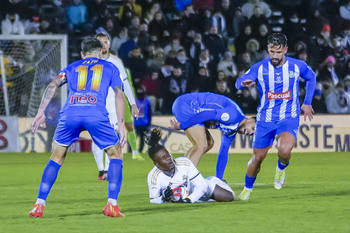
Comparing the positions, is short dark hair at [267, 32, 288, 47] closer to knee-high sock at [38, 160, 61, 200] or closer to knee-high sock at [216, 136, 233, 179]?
knee-high sock at [216, 136, 233, 179]

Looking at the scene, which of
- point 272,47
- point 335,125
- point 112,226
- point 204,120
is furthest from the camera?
point 335,125

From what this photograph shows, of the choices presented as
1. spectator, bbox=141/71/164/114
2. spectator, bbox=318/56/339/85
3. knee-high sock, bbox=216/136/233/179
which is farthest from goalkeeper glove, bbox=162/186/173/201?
spectator, bbox=318/56/339/85

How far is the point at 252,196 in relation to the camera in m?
10.1

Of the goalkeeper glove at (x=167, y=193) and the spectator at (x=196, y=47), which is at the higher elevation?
the spectator at (x=196, y=47)

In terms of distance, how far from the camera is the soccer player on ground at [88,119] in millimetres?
7887

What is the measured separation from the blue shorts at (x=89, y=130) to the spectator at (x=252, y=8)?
564 inches

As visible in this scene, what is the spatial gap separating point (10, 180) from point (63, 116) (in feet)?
17.9

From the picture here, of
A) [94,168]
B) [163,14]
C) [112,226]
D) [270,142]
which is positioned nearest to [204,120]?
[270,142]

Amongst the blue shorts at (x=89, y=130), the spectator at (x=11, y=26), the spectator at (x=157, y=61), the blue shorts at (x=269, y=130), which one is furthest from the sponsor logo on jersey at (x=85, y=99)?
the spectator at (x=11, y=26)

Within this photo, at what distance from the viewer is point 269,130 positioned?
32.8 ft

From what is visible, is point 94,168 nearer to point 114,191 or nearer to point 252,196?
point 252,196

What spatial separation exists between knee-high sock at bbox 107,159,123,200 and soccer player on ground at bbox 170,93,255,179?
9.36 ft

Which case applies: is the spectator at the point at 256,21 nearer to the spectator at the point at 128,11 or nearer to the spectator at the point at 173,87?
the spectator at the point at 173,87

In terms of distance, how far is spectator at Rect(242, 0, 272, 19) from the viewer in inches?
862
